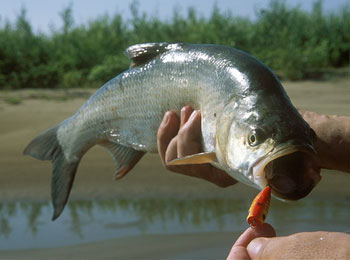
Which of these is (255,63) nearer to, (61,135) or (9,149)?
(61,135)

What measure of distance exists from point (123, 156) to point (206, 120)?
102 cm

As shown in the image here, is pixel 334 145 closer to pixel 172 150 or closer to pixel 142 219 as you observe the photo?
pixel 172 150

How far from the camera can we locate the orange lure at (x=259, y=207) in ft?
7.31

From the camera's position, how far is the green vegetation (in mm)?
10680

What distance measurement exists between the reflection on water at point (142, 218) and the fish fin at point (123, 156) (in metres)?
0.71

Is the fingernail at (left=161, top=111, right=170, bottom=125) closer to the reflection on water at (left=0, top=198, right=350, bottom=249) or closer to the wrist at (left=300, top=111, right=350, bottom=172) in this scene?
the wrist at (left=300, top=111, right=350, bottom=172)

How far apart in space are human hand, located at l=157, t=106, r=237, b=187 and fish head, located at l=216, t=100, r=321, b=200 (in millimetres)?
510

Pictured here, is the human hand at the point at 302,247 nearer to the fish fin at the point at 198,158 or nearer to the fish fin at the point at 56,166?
the fish fin at the point at 198,158

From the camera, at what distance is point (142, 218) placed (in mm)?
4645

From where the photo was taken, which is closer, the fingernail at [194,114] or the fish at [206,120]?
the fish at [206,120]

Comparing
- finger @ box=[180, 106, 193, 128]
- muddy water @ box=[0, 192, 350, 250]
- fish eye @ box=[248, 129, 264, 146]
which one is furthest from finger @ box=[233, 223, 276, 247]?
muddy water @ box=[0, 192, 350, 250]

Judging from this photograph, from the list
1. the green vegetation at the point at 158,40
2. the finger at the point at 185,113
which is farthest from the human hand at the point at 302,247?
the green vegetation at the point at 158,40

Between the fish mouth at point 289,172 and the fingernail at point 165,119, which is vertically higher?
the fish mouth at point 289,172

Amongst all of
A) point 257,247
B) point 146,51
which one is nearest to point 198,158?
point 257,247
